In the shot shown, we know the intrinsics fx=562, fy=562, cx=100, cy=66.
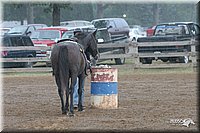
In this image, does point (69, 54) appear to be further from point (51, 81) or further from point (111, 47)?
point (111, 47)

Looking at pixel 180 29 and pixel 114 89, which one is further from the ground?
pixel 180 29

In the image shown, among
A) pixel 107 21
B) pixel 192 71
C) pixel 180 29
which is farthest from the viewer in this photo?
pixel 107 21

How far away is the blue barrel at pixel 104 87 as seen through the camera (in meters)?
12.9

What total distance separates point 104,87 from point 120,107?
2.67 ft

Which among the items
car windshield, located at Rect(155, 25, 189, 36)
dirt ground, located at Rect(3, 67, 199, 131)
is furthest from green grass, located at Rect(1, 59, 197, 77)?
car windshield, located at Rect(155, 25, 189, 36)

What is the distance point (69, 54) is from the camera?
11953 millimetres

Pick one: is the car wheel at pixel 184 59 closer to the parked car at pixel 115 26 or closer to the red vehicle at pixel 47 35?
the red vehicle at pixel 47 35

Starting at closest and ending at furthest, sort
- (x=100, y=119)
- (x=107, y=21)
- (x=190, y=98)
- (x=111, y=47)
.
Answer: (x=100, y=119) < (x=190, y=98) < (x=111, y=47) < (x=107, y=21)

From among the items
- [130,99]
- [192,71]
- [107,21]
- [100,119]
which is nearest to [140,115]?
[100,119]

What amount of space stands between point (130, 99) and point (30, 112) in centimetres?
360

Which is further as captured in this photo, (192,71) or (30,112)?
(192,71)

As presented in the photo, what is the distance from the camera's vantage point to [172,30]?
2939 centimetres

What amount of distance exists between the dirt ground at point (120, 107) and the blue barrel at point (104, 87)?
0.73 feet

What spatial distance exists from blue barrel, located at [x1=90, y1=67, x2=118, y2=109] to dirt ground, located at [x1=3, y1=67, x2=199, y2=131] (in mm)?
222
